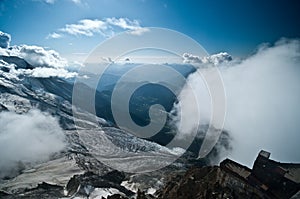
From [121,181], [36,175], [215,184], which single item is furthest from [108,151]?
[215,184]

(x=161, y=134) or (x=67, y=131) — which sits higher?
(x=161, y=134)

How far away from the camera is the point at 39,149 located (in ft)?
402

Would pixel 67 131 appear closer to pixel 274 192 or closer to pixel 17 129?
pixel 17 129

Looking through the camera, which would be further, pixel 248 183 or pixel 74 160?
pixel 74 160

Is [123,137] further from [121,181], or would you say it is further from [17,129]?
[121,181]

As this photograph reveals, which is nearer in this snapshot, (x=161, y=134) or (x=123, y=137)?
(x=123, y=137)

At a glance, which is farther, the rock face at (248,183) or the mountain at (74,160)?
the mountain at (74,160)

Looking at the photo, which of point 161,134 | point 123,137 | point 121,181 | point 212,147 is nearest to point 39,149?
point 123,137

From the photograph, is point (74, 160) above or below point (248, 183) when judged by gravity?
below

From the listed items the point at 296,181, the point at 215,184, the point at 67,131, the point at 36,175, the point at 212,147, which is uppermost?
the point at 212,147

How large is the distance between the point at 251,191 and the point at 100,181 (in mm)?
47063

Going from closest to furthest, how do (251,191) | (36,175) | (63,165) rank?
(251,191)
(36,175)
(63,165)

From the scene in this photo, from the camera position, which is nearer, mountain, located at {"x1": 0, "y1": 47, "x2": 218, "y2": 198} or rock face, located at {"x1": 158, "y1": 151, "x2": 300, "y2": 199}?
rock face, located at {"x1": 158, "y1": 151, "x2": 300, "y2": 199}

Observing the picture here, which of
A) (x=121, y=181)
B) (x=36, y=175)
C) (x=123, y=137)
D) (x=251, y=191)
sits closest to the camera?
(x=251, y=191)
